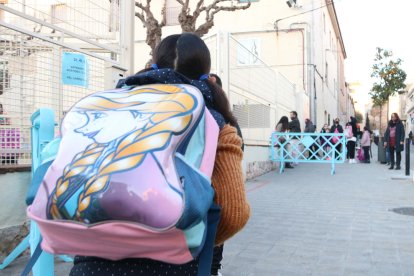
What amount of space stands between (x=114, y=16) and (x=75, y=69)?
78 centimetres

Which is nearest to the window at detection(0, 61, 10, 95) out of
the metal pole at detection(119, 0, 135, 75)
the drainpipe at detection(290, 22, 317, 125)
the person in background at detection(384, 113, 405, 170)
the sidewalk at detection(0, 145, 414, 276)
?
the sidewalk at detection(0, 145, 414, 276)

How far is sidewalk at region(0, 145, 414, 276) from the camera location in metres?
3.95

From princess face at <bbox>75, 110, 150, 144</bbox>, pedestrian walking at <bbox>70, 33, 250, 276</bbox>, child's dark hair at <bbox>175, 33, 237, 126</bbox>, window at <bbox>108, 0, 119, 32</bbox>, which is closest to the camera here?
princess face at <bbox>75, 110, 150, 144</bbox>

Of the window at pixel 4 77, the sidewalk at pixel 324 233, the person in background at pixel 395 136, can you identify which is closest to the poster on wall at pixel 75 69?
the window at pixel 4 77

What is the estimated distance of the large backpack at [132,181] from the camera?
1.12m

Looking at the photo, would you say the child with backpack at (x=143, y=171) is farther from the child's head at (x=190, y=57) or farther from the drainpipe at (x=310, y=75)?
the drainpipe at (x=310, y=75)

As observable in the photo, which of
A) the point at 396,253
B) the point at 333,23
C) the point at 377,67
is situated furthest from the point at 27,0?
the point at 377,67

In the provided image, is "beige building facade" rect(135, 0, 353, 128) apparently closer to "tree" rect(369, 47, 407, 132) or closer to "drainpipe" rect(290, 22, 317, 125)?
"drainpipe" rect(290, 22, 317, 125)

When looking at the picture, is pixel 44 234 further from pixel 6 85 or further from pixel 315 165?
pixel 315 165

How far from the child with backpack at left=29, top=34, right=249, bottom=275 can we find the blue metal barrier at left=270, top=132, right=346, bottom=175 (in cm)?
1041

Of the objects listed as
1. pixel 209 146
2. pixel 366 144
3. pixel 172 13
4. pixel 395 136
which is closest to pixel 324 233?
pixel 209 146

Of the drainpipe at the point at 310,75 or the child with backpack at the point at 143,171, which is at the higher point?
the drainpipe at the point at 310,75

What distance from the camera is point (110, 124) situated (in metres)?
1.25

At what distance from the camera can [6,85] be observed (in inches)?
157
